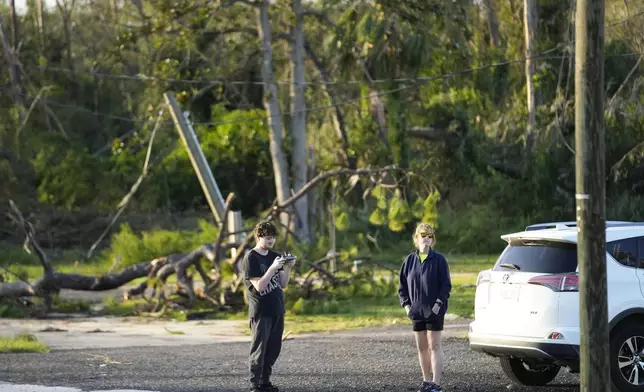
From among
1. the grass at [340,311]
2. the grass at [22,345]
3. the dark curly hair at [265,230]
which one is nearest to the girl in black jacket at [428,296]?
the dark curly hair at [265,230]

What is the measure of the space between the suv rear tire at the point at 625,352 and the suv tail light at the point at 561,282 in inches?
26.0

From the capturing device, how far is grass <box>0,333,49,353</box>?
1706 centimetres

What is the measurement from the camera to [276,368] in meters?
14.2

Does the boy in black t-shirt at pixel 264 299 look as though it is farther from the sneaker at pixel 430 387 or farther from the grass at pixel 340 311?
the grass at pixel 340 311

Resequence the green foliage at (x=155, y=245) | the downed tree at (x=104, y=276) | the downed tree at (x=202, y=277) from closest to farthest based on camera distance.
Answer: the downed tree at (x=202, y=277) → the downed tree at (x=104, y=276) → the green foliage at (x=155, y=245)

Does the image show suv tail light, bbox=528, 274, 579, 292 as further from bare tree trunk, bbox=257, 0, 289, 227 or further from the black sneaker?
bare tree trunk, bbox=257, 0, 289, 227

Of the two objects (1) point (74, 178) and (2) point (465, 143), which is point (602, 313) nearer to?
(2) point (465, 143)

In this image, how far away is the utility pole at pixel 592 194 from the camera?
961cm

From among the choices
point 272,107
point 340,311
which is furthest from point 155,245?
point 340,311

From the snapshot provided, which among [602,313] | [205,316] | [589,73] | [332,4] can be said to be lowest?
[205,316]

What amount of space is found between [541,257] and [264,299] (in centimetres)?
272

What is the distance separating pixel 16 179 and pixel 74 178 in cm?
327

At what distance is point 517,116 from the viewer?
42031 mm

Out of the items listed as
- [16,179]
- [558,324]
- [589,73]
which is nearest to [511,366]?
[558,324]
